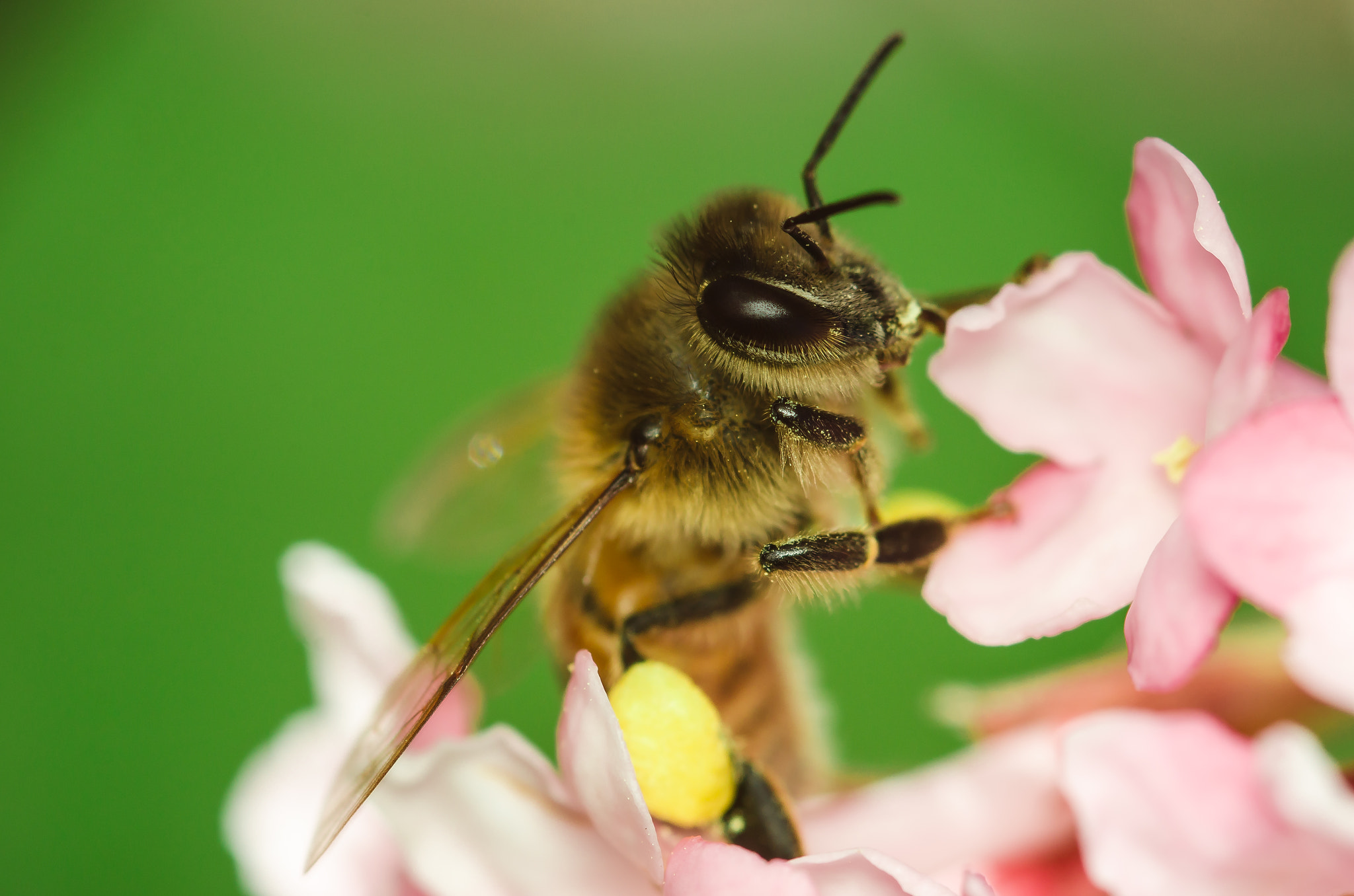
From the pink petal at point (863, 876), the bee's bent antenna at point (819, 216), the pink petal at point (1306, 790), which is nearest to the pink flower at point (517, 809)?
the pink petal at point (863, 876)

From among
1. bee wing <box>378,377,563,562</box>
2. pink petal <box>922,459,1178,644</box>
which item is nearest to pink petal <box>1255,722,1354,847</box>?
pink petal <box>922,459,1178,644</box>

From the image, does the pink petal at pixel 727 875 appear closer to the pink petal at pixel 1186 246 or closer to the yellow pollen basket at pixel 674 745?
the yellow pollen basket at pixel 674 745

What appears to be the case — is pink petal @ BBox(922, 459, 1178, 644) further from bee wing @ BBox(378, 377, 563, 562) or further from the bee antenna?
bee wing @ BBox(378, 377, 563, 562)

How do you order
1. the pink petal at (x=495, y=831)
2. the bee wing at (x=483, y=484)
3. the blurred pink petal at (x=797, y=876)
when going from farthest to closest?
1. the bee wing at (x=483, y=484)
2. the pink petal at (x=495, y=831)
3. the blurred pink petal at (x=797, y=876)

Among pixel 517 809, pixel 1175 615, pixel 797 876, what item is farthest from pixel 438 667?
pixel 1175 615

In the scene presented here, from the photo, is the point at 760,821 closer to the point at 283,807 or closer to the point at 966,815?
the point at 966,815

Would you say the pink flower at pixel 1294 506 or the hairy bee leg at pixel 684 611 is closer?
the pink flower at pixel 1294 506

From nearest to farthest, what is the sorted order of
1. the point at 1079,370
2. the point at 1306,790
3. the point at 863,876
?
1. the point at 1306,790
2. the point at 863,876
3. the point at 1079,370
